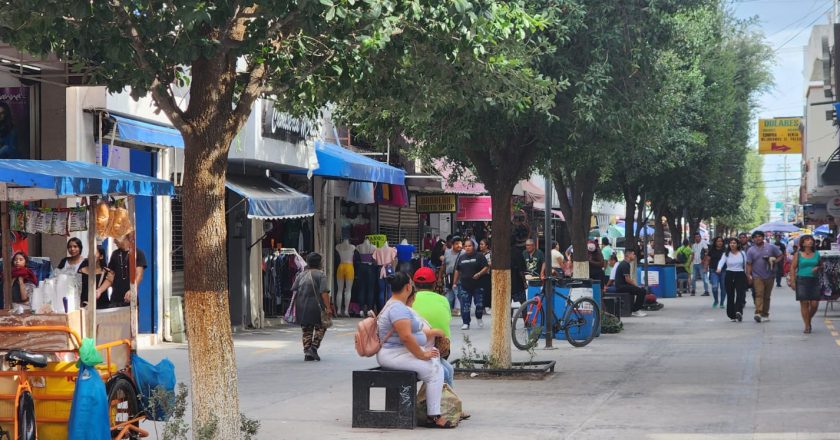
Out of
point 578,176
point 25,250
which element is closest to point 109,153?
point 25,250

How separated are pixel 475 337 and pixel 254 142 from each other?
5210mm

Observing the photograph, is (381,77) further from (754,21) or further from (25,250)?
(754,21)

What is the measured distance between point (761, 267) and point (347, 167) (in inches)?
327

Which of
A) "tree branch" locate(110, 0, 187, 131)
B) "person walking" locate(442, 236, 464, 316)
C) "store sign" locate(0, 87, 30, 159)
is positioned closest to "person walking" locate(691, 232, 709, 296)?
"person walking" locate(442, 236, 464, 316)

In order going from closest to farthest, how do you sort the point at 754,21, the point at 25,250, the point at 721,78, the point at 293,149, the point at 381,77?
the point at 381,77, the point at 25,250, the point at 293,149, the point at 721,78, the point at 754,21

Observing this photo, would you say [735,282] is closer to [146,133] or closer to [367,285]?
[367,285]

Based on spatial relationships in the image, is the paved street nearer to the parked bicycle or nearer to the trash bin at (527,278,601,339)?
the parked bicycle

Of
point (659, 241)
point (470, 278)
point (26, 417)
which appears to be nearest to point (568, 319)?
point (470, 278)

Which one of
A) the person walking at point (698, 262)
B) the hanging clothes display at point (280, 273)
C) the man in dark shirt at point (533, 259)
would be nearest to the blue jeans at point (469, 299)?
the man in dark shirt at point (533, 259)

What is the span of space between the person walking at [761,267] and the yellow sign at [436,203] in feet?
31.8

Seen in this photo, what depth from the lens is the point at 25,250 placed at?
15844mm

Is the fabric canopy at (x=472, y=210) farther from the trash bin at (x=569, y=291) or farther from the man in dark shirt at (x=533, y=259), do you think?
the trash bin at (x=569, y=291)

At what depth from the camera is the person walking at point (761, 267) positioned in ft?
75.3

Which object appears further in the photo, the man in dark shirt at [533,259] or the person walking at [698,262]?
the person walking at [698,262]
